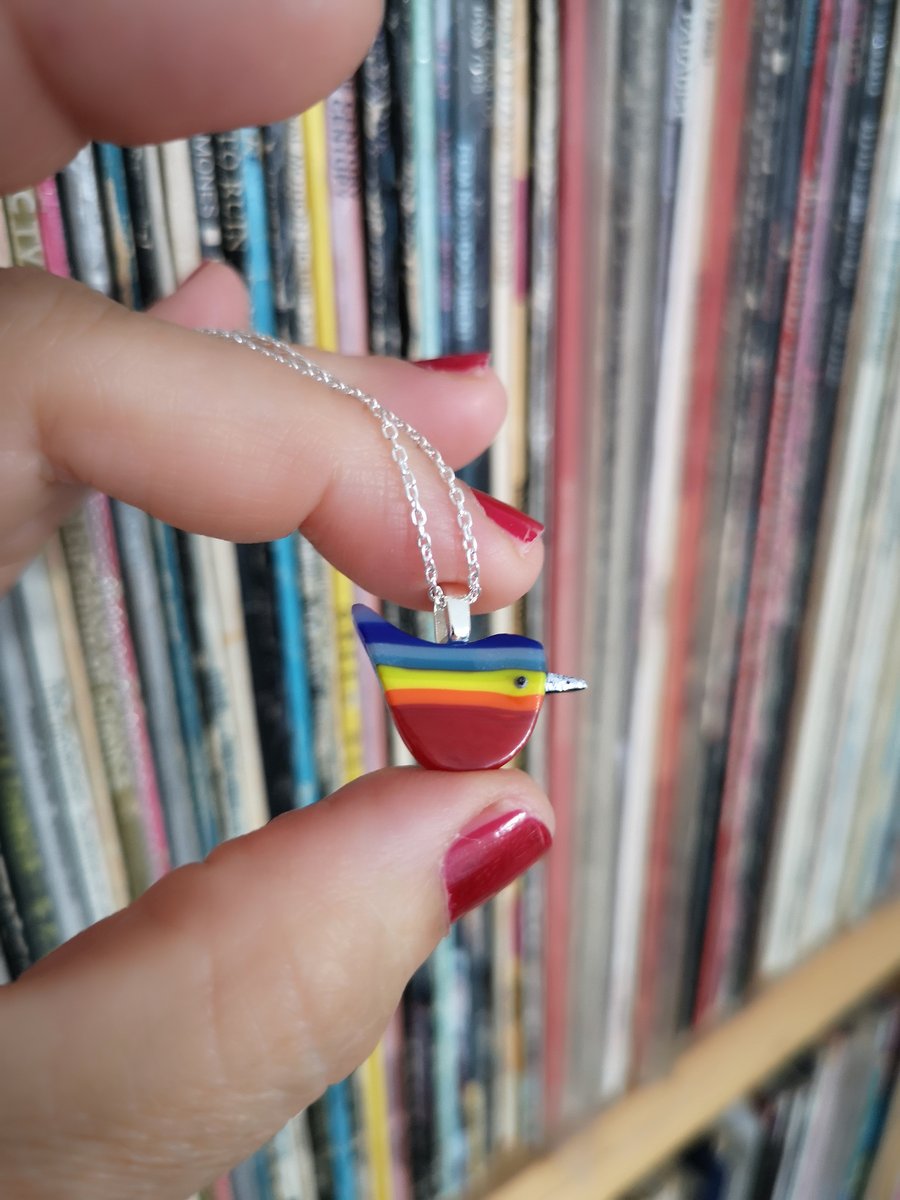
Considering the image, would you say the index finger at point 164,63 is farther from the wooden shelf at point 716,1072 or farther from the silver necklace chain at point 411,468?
the wooden shelf at point 716,1072

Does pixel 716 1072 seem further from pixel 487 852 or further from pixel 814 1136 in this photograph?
pixel 487 852

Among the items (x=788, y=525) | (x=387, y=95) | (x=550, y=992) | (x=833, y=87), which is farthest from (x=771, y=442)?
(x=550, y=992)

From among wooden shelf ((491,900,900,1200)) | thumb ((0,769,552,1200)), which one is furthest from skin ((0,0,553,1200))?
wooden shelf ((491,900,900,1200))

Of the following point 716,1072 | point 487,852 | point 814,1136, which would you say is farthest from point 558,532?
point 814,1136

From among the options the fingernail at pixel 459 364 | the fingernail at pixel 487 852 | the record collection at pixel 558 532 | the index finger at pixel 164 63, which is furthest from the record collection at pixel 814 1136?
the index finger at pixel 164 63

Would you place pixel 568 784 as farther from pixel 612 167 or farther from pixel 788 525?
pixel 612 167
